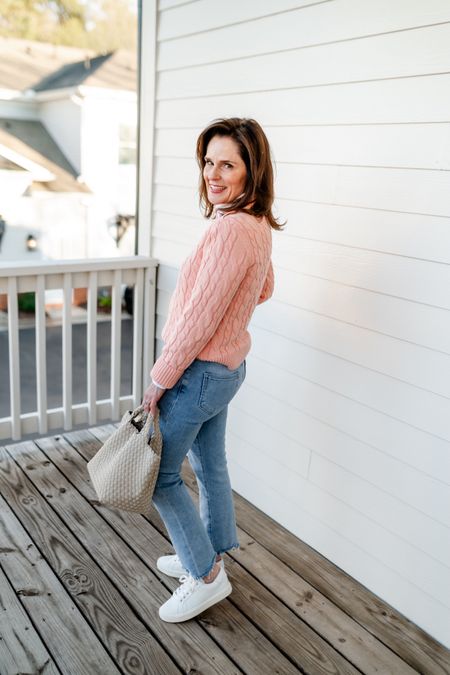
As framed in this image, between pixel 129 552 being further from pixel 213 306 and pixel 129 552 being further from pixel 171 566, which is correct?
pixel 213 306

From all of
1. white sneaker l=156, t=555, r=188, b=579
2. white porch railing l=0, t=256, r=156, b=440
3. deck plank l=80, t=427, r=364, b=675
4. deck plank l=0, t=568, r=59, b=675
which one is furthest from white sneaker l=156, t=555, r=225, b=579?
white porch railing l=0, t=256, r=156, b=440

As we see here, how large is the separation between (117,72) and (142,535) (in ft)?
30.2

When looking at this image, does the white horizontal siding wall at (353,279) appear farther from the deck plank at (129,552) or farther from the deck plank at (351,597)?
the deck plank at (129,552)

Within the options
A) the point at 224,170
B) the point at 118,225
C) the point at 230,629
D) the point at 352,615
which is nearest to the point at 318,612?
the point at 352,615

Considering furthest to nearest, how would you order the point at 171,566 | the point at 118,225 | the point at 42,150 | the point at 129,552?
the point at 118,225 → the point at 42,150 → the point at 129,552 → the point at 171,566

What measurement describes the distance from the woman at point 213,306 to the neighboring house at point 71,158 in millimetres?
7096

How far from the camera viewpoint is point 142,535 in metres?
2.19

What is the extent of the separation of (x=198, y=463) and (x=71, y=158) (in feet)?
26.3

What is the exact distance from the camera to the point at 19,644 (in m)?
1.63

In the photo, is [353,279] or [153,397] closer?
[153,397]

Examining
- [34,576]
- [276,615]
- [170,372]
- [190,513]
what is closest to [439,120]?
[170,372]

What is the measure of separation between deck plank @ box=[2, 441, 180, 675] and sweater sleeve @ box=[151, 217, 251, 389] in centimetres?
84

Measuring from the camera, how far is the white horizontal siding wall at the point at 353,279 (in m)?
1.64

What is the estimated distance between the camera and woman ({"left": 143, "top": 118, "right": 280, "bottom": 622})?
1.43 m
